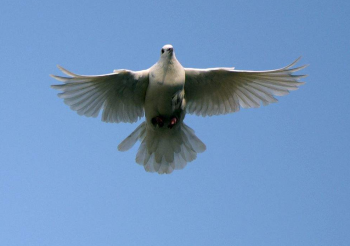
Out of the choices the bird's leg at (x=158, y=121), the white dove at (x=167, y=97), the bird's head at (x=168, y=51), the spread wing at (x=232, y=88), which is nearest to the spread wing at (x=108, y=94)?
the white dove at (x=167, y=97)

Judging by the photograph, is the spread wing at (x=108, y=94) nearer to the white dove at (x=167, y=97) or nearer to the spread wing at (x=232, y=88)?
the white dove at (x=167, y=97)

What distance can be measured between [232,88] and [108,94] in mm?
2397

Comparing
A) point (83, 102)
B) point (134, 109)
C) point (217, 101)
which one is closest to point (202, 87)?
point (217, 101)

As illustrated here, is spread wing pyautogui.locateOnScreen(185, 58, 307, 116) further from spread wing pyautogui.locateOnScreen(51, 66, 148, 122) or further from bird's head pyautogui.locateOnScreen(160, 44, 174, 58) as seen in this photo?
spread wing pyautogui.locateOnScreen(51, 66, 148, 122)

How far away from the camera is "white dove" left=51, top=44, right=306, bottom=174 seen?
12.6 m

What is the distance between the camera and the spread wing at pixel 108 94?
12711 mm

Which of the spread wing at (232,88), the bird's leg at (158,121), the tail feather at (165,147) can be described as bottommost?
the tail feather at (165,147)

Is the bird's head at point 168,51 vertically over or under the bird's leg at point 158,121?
over

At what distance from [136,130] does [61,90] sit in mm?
1842

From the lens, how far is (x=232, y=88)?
1351 cm

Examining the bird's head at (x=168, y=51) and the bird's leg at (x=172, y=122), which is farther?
the bird's leg at (x=172, y=122)

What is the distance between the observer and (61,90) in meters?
12.7

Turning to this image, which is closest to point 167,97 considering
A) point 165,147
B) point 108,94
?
point 108,94

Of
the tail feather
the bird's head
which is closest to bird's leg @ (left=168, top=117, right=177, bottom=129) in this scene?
the tail feather
